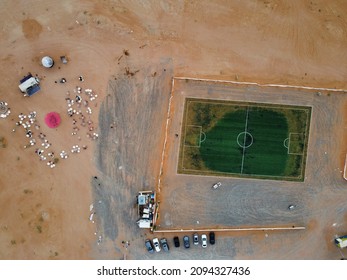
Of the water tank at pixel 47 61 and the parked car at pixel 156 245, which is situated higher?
the water tank at pixel 47 61

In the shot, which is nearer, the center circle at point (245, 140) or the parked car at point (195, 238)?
the parked car at point (195, 238)

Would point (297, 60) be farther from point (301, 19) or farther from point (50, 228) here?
point (50, 228)

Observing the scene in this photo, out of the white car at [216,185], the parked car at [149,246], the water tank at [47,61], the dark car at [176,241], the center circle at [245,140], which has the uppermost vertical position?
the water tank at [47,61]

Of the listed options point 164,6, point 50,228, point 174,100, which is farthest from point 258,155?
point 50,228

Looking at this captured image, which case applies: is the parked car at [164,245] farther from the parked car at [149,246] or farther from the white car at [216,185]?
the white car at [216,185]

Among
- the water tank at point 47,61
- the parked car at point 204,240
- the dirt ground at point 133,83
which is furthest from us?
the dirt ground at point 133,83

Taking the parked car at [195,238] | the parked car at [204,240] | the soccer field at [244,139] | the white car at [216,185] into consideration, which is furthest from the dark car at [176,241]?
the soccer field at [244,139]

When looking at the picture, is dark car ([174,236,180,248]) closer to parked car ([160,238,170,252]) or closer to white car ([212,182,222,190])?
parked car ([160,238,170,252])
